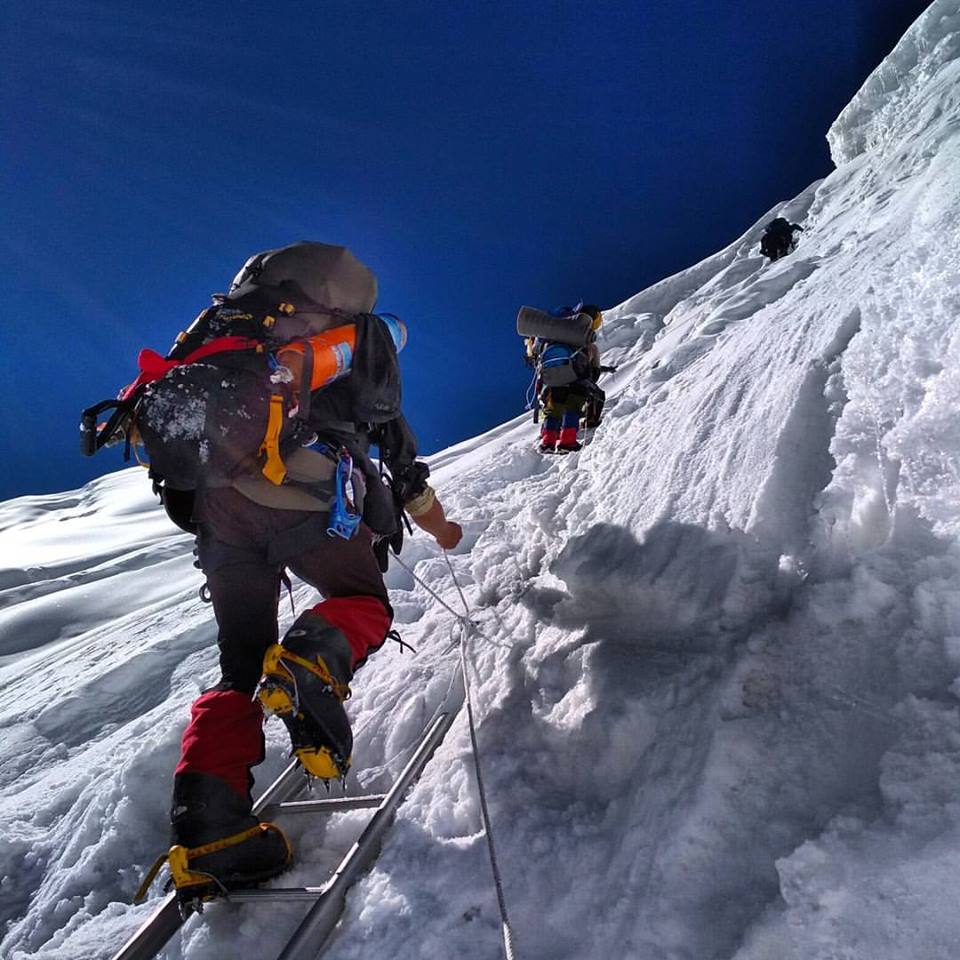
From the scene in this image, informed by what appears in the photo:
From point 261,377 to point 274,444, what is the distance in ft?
0.74

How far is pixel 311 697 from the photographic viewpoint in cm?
166

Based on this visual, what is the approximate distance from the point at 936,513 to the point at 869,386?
2.89 feet

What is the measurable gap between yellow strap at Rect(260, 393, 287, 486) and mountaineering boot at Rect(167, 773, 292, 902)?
909 millimetres

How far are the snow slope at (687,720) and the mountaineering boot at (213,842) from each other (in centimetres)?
11

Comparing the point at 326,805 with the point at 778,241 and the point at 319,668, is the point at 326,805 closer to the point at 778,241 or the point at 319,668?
the point at 319,668

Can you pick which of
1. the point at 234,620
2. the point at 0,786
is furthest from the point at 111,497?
the point at 234,620

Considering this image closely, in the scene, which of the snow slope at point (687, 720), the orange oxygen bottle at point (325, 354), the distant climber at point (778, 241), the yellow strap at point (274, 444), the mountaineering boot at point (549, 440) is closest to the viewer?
the snow slope at point (687, 720)

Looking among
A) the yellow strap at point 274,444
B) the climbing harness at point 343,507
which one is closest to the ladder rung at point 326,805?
the climbing harness at point 343,507

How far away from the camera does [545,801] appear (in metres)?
1.74

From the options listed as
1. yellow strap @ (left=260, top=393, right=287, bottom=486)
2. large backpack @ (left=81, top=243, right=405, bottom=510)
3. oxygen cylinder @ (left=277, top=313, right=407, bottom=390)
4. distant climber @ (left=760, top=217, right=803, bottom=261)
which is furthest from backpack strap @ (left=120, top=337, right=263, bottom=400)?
distant climber @ (left=760, top=217, right=803, bottom=261)

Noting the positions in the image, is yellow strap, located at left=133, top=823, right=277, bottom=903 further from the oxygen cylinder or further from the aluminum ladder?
the oxygen cylinder

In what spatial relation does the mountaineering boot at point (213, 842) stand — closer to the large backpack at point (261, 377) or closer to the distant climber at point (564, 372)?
the large backpack at point (261, 377)

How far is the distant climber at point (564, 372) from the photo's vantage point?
211 inches

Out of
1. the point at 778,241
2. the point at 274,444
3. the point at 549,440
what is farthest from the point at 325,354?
the point at 778,241
